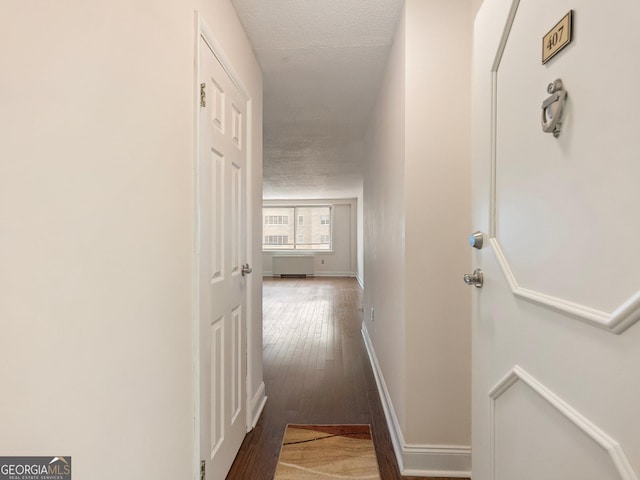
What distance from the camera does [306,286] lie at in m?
8.69

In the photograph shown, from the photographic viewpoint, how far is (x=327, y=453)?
1.84 m

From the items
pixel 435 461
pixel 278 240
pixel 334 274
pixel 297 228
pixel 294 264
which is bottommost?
pixel 334 274

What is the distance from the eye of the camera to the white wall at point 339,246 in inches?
413

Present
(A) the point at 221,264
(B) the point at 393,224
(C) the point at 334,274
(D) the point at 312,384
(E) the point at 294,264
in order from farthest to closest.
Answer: (C) the point at 334,274, (E) the point at 294,264, (D) the point at 312,384, (B) the point at 393,224, (A) the point at 221,264

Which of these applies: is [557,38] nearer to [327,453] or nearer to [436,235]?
[436,235]

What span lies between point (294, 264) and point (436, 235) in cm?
911

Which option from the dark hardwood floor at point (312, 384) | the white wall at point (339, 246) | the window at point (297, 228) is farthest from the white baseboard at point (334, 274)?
the dark hardwood floor at point (312, 384)

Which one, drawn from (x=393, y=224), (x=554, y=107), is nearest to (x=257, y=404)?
(x=393, y=224)

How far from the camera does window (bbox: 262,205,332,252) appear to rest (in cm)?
1072

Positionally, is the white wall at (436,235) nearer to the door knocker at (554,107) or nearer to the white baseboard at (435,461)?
the white baseboard at (435,461)

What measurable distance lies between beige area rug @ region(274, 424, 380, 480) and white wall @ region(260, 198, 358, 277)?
8.43 m

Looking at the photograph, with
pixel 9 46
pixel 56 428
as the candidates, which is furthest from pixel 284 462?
pixel 9 46

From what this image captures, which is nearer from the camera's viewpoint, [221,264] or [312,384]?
[221,264]

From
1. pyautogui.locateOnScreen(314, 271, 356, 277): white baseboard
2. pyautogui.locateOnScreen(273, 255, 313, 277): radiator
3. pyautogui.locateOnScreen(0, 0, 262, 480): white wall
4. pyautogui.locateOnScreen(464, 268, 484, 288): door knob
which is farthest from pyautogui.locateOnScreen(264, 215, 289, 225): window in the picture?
pyautogui.locateOnScreen(464, 268, 484, 288): door knob
